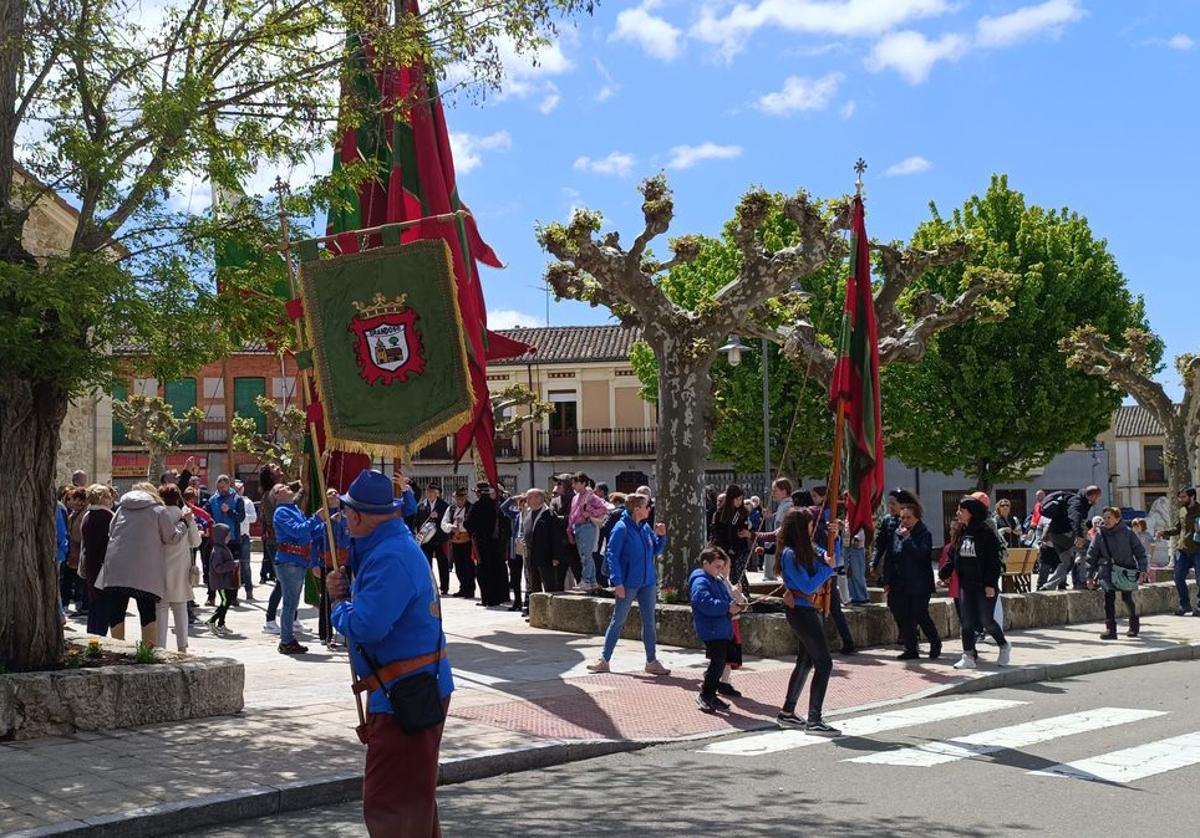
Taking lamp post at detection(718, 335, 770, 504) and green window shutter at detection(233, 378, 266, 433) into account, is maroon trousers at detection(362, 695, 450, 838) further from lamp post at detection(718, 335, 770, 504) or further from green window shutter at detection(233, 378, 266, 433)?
green window shutter at detection(233, 378, 266, 433)

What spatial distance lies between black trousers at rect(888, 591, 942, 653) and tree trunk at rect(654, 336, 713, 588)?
2.81m

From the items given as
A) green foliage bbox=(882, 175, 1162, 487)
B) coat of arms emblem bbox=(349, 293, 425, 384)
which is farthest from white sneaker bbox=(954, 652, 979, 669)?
green foliage bbox=(882, 175, 1162, 487)

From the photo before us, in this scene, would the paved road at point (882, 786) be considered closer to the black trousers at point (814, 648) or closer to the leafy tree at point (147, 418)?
the black trousers at point (814, 648)

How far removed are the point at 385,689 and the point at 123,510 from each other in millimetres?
7131

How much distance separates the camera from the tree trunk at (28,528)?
923cm

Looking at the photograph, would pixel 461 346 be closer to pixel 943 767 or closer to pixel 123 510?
pixel 943 767

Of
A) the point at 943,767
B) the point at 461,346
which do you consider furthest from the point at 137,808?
the point at 943,767

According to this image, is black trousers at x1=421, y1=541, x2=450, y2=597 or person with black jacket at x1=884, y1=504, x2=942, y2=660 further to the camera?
black trousers at x1=421, y1=541, x2=450, y2=597

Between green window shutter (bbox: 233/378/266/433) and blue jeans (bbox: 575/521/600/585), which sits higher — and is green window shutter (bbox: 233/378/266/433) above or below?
above

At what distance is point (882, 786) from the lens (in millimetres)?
7609

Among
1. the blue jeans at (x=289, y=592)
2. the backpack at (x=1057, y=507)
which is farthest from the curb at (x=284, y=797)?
the backpack at (x=1057, y=507)

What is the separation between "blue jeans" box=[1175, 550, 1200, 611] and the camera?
18609mm

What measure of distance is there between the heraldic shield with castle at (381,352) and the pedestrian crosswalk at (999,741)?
3.06 metres

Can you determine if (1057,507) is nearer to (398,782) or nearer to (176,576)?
(176,576)
